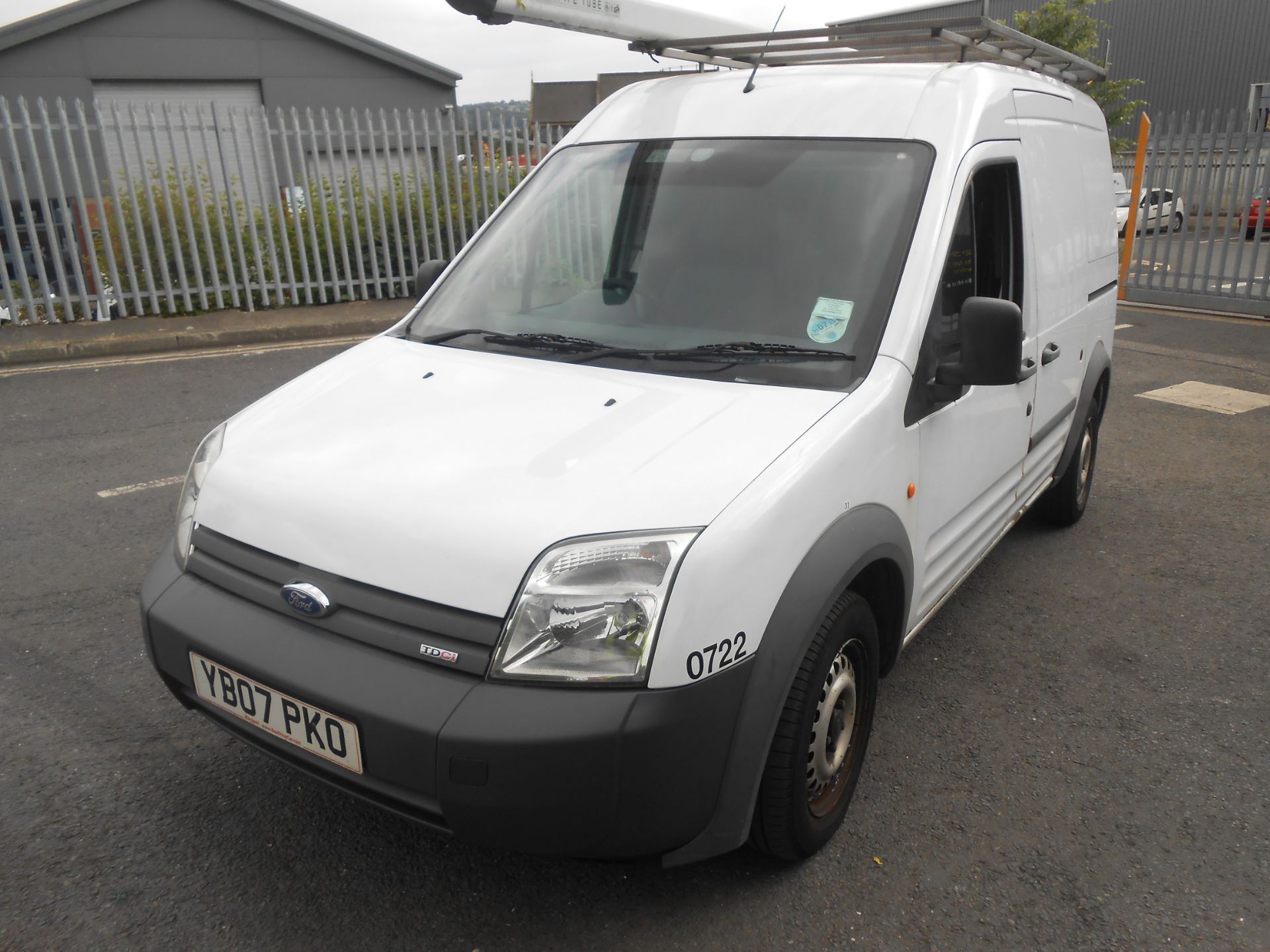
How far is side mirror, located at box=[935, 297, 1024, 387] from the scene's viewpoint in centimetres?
254

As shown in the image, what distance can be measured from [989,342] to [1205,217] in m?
11.3

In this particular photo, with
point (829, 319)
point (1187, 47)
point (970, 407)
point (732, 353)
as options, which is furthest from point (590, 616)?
point (1187, 47)

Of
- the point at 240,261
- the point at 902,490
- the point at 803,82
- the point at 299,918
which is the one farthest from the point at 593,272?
the point at 240,261

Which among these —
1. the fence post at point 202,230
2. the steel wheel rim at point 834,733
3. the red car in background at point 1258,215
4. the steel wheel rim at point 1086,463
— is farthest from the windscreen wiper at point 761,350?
the red car in background at point 1258,215

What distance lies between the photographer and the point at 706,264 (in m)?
2.89

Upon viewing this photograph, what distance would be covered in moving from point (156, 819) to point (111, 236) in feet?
30.4

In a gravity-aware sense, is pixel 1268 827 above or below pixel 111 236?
below

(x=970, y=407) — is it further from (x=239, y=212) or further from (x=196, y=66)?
(x=196, y=66)

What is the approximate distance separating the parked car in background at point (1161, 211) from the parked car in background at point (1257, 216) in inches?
28.6

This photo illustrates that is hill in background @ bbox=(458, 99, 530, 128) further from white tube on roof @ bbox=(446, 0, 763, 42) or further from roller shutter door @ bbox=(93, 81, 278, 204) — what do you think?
white tube on roof @ bbox=(446, 0, 763, 42)

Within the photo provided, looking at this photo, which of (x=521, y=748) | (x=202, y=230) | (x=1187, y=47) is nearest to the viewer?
(x=521, y=748)

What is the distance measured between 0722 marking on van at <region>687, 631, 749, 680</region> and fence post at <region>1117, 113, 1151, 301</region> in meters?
12.3

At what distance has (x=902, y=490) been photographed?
2.60 meters

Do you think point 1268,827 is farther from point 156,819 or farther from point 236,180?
point 236,180
